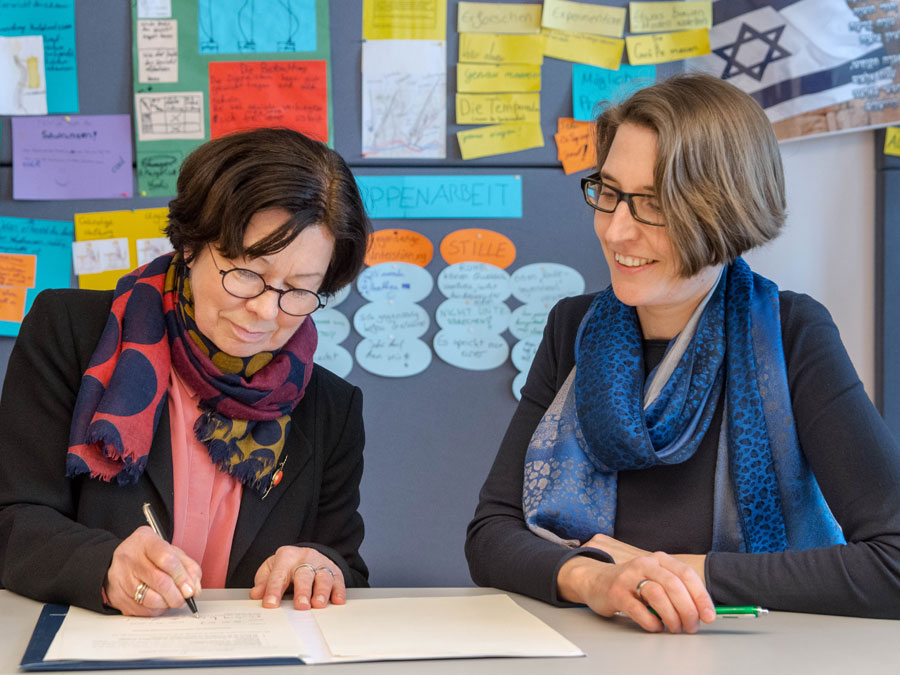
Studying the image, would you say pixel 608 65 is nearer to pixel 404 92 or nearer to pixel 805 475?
pixel 404 92

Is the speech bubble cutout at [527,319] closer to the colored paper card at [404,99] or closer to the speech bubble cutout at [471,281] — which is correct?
the speech bubble cutout at [471,281]

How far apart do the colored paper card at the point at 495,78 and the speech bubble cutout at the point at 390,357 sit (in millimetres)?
578

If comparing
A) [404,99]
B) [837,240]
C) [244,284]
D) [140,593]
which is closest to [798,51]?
[837,240]

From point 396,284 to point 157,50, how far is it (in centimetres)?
71

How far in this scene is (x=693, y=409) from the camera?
4.29 feet

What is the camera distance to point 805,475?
1271mm

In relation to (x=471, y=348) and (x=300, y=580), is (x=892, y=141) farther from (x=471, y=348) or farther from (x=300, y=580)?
(x=300, y=580)

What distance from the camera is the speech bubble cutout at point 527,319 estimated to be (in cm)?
206

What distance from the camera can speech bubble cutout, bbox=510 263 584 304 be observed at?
2.06 metres

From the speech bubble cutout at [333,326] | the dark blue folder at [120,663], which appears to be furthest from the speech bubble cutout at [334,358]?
the dark blue folder at [120,663]

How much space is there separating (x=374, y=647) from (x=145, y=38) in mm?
1552

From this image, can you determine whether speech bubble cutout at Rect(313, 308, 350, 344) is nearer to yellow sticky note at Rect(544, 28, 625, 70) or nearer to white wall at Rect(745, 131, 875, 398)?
yellow sticky note at Rect(544, 28, 625, 70)

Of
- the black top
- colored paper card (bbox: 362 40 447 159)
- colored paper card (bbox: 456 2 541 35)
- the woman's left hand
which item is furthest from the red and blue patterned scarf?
colored paper card (bbox: 456 2 541 35)

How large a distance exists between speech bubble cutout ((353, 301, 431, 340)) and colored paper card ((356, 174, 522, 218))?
0.20 m
